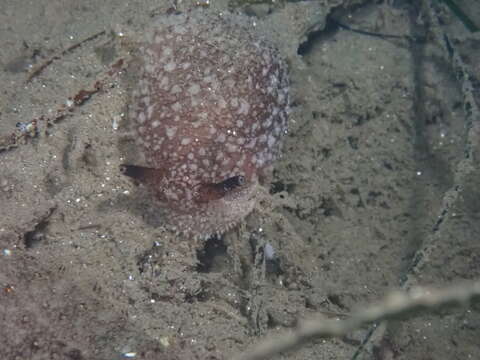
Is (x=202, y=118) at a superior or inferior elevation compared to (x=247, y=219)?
superior

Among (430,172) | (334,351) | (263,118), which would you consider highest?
(263,118)

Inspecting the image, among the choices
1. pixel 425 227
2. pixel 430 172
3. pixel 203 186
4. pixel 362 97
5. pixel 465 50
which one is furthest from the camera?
pixel 465 50

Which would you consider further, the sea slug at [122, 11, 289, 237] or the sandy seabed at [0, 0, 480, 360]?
the sea slug at [122, 11, 289, 237]

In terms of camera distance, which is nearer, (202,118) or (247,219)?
(202,118)

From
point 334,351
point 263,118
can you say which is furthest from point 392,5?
point 334,351

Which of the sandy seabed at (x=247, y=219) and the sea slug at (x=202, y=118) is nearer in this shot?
the sandy seabed at (x=247, y=219)

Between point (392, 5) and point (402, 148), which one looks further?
point (392, 5)

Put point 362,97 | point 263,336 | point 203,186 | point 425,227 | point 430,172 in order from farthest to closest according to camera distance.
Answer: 1. point 362,97
2. point 430,172
3. point 425,227
4. point 203,186
5. point 263,336

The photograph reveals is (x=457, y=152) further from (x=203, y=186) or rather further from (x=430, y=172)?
(x=203, y=186)
